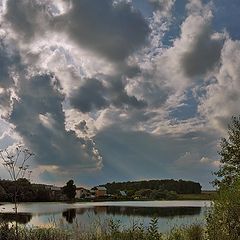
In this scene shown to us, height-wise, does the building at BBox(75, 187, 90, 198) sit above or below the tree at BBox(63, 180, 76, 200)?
above

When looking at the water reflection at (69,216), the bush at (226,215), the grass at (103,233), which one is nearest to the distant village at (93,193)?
the water reflection at (69,216)

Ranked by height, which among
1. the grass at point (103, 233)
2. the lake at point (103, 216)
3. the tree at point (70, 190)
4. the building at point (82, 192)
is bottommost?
the grass at point (103, 233)

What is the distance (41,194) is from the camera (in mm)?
99312

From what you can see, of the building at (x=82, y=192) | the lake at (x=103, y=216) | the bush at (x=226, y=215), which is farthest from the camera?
the building at (x=82, y=192)

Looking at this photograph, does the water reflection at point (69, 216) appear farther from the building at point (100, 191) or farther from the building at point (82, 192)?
the building at point (100, 191)

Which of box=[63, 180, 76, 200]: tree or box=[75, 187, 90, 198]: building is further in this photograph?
box=[75, 187, 90, 198]: building

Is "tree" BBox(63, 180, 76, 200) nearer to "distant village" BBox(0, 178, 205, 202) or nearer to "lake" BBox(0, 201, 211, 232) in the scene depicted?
"distant village" BBox(0, 178, 205, 202)

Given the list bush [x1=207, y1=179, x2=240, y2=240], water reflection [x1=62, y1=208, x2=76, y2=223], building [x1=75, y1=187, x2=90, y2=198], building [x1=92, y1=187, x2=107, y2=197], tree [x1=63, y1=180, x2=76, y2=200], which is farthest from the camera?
building [x1=92, y1=187, x2=107, y2=197]

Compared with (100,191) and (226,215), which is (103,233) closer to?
(226,215)

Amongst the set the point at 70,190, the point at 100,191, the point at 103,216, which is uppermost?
the point at 100,191

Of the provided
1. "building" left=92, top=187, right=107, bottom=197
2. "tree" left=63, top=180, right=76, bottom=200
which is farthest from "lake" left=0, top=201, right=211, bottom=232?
"building" left=92, top=187, right=107, bottom=197

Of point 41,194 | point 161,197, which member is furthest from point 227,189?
point 161,197

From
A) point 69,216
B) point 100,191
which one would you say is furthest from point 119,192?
point 69,216

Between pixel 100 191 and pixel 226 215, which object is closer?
A: pixel 226 215
